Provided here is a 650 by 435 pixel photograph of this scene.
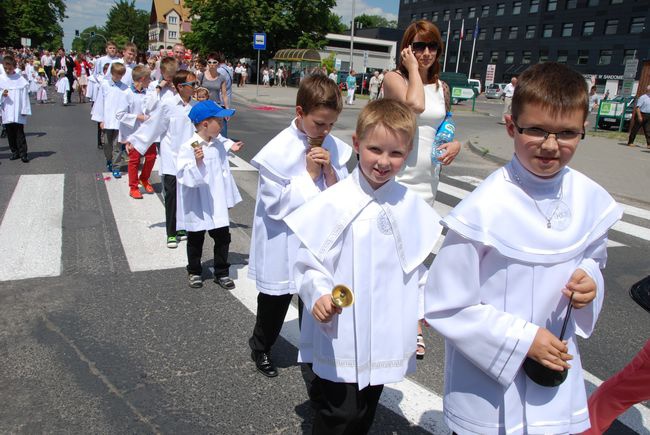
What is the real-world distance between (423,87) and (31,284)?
12.2 feet

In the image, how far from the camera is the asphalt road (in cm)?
293

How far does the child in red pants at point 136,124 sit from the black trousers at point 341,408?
563cm

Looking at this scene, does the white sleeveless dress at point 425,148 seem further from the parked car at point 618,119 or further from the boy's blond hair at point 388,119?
the parked car at point 618,119

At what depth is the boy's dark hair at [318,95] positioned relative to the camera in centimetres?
277

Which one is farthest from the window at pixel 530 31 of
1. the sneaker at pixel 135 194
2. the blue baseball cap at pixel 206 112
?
the blue baseball cap at pixel 206 112

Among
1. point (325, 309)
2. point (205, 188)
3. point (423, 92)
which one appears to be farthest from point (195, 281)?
point (325, 309)

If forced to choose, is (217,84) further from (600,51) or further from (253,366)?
(600,51)

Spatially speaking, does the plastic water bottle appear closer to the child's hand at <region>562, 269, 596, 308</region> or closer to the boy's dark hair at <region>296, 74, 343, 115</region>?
the boy's dark hair at <region>296, 74, 343, 115</region>

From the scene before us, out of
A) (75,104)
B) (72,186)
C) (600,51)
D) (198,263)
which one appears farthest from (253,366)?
(600,51)

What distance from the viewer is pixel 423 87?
3.19 meters

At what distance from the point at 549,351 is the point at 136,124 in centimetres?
782

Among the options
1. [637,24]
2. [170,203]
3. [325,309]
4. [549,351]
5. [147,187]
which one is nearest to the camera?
[549,351]

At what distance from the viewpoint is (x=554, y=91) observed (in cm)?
170

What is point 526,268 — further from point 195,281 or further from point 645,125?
point 645,125
